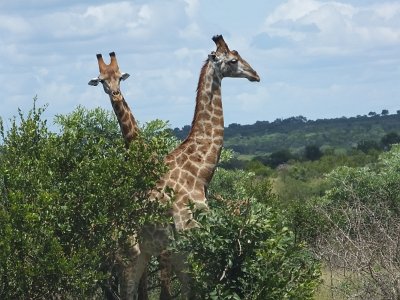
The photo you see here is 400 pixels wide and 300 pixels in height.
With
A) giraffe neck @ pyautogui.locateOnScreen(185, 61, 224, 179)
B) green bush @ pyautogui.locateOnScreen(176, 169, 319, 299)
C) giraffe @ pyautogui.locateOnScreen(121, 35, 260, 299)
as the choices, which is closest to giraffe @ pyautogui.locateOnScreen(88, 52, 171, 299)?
giraffe @ pyautogui.locateOnScreen(121, 35, 260, 299)

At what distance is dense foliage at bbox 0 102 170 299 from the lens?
38.1 ft

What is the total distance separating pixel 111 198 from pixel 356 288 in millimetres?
4293

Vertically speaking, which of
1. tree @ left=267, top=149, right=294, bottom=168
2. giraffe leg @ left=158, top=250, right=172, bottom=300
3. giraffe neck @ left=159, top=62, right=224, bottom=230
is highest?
giraffe neck @ left=159, top=62, right=224, bottom=230

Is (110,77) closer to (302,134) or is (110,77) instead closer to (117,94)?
(117,94)

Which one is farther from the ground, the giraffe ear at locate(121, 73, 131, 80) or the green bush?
the giraffe ear at locate(121, 73, 131, 80)

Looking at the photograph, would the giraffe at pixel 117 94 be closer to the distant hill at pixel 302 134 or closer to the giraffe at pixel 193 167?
the giraffe at pixel 193 167

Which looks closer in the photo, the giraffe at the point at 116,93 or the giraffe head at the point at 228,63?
the giraffe at the point at 116,93

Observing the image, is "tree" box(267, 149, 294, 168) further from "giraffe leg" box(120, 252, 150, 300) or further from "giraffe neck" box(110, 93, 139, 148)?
"giraffe leg" box(120, 252, 150, 300)

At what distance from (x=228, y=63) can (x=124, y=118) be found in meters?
1.57

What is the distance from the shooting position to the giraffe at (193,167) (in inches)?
533

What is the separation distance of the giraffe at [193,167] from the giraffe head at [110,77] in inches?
43.3

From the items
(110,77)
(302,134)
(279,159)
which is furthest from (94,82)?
(302,134)

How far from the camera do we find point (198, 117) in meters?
14.7

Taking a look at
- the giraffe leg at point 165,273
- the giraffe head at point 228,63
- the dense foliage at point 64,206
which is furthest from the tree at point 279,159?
the dense foliage at point 64,206
